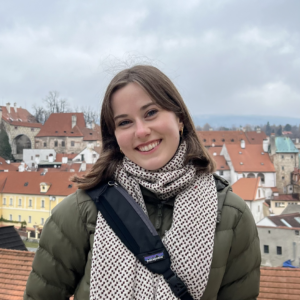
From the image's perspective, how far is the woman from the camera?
121 cm

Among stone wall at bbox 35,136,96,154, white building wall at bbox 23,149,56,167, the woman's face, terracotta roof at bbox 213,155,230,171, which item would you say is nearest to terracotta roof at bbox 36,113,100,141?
stone wall at bbox 35,136,96,154

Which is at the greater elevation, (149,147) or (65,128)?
(149,147)

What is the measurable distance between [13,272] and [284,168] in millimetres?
31581

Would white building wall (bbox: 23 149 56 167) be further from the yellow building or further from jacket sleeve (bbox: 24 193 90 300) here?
jacket sleeve (bbox: 24 193 90 300)

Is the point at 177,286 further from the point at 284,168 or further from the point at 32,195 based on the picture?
the point at 284,168

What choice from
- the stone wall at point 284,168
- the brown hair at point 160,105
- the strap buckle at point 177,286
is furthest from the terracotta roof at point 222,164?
the strap buckle at point 177,286

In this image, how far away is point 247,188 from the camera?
22.7m

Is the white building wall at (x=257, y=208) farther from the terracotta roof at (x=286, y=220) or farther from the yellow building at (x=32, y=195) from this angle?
the yellow building at (x=32, y=195)

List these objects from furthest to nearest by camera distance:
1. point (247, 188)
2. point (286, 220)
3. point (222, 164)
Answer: point (222, 164), point (247, 188), point (286, 220)

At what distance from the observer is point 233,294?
4.36 ft

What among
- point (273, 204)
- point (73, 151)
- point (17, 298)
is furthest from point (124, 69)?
point (73, 151)

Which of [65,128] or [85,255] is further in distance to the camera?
[65,128]

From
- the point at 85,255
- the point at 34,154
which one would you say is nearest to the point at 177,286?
the point at 85,255

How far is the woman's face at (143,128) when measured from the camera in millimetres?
1298
